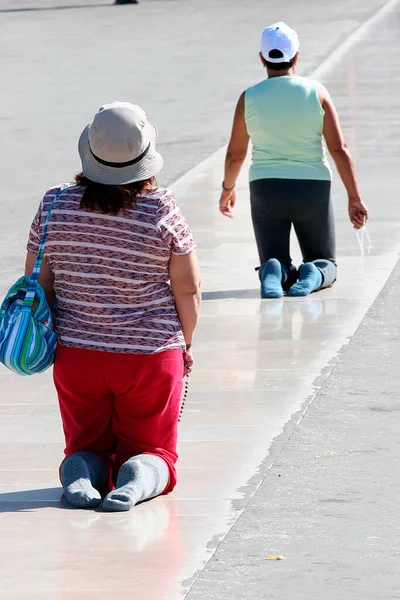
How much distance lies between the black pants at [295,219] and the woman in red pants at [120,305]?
373cm

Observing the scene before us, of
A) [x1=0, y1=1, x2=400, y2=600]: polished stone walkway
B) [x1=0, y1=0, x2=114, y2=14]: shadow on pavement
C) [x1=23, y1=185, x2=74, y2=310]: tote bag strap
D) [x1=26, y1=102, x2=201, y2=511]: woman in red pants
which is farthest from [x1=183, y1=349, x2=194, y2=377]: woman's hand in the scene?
[x1=0, y1=0, x2=114, y2=14]: shadow on pavement

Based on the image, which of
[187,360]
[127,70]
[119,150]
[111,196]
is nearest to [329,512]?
[187,360]

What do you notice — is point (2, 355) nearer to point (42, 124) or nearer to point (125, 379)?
point (125, 379)

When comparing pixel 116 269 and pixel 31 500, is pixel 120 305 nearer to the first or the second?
pixel 116 269

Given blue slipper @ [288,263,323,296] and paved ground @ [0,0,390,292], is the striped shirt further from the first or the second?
paved ground @ [0,0,390,292]

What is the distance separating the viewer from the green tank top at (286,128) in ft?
29.7

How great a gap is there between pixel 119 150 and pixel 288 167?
3930 millimetres

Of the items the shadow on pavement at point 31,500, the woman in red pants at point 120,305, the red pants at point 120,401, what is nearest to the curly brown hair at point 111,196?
the woman in red pants at point 120,305

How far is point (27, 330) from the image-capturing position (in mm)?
5395

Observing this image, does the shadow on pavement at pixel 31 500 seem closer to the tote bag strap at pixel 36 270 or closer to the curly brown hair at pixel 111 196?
the tote bag strap at pixel 36 270

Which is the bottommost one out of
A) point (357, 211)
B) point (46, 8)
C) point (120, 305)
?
point (46, 8)

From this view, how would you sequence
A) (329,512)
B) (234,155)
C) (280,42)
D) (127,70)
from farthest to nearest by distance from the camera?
(127,70) → (234,155) → (280,42) → (329,512)

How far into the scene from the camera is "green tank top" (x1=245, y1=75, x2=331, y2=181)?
905 cm

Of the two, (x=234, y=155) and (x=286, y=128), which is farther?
(x=234, y=155)
